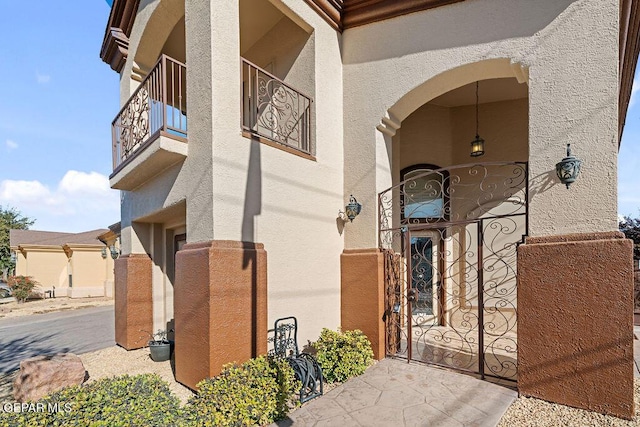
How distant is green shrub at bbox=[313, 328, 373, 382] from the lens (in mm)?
4957

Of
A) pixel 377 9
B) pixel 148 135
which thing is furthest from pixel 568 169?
pixel 148 135

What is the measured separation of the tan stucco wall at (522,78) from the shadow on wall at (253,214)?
81.9 inches

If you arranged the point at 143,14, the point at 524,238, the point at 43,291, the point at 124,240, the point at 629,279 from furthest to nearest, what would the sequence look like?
the point at 43,291
the point at 124,240
the point at 143,14
the point at 524,238
the point at 629,279

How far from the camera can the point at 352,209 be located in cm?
601

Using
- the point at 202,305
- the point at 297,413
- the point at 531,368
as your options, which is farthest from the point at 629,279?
the point at 202,305

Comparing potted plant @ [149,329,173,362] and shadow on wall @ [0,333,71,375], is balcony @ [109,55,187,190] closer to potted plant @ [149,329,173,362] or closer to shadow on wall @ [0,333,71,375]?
potted plant @ [149,329,173,362]

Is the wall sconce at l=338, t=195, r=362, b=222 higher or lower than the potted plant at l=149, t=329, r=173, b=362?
higher

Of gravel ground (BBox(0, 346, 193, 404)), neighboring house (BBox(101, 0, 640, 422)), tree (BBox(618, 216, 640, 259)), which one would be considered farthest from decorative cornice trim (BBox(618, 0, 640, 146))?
tree (BBox(618, 216, 640, 259))

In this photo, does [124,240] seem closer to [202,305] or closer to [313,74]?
[202,305]

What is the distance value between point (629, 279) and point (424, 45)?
444 cm

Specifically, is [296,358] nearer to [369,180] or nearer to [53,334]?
[369,180]

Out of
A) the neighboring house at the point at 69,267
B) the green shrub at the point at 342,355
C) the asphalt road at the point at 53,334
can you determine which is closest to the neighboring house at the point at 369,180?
the green shrub at the point at 342,355

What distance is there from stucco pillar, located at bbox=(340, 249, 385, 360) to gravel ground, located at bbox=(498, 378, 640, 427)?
213 cm

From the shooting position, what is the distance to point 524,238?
4.52 m
